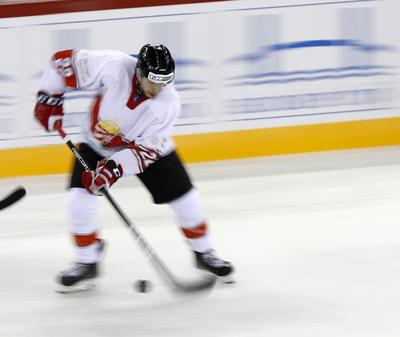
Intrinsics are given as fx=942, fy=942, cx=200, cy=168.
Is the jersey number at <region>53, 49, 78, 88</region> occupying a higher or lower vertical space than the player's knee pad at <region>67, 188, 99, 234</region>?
higher

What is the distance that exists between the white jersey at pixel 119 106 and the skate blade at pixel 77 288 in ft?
1.67

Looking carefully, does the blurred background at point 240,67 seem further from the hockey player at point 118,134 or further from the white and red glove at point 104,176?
the white and red glove at point 104,176

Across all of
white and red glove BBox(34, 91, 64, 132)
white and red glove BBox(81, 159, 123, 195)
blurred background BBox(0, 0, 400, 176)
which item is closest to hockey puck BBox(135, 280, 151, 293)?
white and red glove BBox(81, 159, 123, 195)

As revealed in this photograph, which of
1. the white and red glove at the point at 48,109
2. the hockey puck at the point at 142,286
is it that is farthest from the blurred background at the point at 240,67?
the hockey puck at the point at 142,286

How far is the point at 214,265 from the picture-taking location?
3627mm

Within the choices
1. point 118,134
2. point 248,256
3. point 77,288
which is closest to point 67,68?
point 118,134

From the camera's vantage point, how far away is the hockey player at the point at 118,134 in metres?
3.37

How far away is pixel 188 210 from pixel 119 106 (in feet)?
1.57

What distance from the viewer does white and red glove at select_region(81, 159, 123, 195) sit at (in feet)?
11.0

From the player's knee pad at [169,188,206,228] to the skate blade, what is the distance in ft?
1.37

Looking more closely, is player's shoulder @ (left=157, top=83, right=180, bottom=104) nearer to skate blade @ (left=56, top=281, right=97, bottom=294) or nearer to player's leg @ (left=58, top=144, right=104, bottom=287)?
player's leg @ (left=58, top=144, right=104, bottom=287)

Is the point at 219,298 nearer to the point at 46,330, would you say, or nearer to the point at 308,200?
the point at 46,330

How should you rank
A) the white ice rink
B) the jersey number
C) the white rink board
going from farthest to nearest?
the white rink board, the jersey number, the white ice rink

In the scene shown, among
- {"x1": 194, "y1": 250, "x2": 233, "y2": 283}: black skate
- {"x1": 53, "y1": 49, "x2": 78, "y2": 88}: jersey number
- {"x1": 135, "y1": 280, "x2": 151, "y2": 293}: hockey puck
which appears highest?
{"x1": 53, "y1": 49, "x2": 78, "y2": 88}: jersey number
